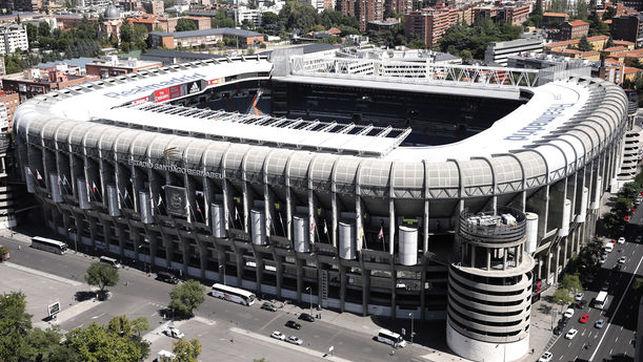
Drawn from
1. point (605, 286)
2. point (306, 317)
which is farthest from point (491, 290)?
point (605, 286)

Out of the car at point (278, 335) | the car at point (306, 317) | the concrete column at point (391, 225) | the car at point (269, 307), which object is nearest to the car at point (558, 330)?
the concrete column at point (391, 225)

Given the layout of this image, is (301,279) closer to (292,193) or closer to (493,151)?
(292,193)

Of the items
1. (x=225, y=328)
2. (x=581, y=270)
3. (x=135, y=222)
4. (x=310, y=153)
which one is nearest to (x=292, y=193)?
(x=310, y=153)

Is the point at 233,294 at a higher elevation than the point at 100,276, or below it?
below

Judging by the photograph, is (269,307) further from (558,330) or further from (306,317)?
(558,330)

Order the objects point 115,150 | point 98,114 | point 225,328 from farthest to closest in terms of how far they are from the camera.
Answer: point 98,114, point 115,150, point 225,328

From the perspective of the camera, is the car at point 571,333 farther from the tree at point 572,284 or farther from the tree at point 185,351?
the tree at point 185,351

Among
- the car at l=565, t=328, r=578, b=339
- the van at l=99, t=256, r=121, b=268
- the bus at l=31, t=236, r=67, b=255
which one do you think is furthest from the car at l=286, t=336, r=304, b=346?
the bus at l=31, t=236, r=67, b=255
